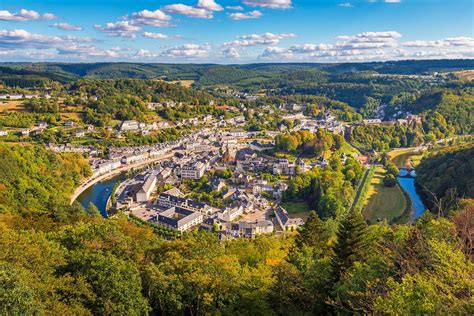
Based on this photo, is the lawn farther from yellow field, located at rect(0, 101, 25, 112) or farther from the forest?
yellow field, located at rect(0, 101, 25, 112)

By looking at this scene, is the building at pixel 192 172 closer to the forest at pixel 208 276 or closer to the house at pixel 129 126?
the house at pixel 129 126

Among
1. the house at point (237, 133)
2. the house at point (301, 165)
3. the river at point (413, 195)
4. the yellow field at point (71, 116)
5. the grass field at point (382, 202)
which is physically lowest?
the river at point (413, 195)

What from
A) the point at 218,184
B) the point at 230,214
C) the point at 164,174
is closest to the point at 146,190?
the point at 164,174

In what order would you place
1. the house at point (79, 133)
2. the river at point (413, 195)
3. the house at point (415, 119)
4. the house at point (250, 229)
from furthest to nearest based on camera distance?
the house at point (415, 119) < the house at point (79, 133) < the river at point (413, 195) < the house at point (250, 229)

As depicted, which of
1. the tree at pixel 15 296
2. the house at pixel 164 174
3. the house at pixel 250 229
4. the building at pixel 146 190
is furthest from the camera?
the house at pixel 164 174

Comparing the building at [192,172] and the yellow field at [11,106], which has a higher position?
the yellow field at [11,106]

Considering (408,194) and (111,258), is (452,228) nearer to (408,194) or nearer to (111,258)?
(111,258)

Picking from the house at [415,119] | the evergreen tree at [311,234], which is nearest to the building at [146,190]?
the evergreen tree at [311,234]
